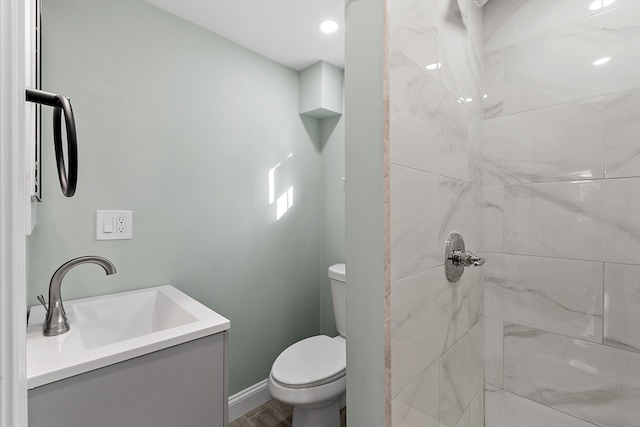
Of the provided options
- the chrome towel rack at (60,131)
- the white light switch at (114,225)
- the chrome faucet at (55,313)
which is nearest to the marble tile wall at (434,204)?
the chrome towel rack at (60,131)

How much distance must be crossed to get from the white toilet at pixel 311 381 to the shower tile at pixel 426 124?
93 centimetres

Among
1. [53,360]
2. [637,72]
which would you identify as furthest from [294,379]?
[637,72]

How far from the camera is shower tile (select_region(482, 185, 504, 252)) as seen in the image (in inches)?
50.1

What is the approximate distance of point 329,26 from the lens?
1676mm

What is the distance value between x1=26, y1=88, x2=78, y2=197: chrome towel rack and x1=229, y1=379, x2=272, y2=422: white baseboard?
1.79m

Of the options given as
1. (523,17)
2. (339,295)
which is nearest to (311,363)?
(339,295)

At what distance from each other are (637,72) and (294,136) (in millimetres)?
1708

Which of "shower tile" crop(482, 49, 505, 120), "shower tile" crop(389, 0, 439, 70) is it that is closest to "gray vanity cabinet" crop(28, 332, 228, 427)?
"shower tile" crop(389, 0, 439, 70)

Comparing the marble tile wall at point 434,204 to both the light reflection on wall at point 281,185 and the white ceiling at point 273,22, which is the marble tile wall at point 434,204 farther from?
the light reflection on wall at point 281,185

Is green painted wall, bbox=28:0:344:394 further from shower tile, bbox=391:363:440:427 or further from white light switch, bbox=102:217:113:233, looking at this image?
shower tile, bbox=391:363:440:427

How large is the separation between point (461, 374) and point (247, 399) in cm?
133

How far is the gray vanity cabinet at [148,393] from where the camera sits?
755 mm

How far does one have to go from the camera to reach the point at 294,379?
4.60ft

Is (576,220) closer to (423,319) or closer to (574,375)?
(574,375)
